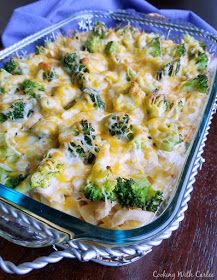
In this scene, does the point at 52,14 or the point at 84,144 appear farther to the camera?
the point at 52,14

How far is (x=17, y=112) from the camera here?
1117 mm

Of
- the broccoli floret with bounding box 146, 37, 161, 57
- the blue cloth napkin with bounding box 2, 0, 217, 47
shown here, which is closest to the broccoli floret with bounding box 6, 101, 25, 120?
the broccoli floret with bounding box 146, 37, 161, 57

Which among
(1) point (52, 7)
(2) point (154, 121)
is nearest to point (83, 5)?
(1) point (52, 7)

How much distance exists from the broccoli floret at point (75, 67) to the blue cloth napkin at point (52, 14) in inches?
22.6

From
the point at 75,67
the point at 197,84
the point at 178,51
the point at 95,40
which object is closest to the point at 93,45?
the point at 95,40

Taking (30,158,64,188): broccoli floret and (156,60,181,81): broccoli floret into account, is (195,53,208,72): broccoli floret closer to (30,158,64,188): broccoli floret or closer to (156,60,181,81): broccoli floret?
(156,60,181,81): broccoli floret

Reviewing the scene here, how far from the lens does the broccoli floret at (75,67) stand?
127 centimetres

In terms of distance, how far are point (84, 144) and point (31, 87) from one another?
0.34 m

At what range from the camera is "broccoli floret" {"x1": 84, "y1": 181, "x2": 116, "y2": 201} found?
2.87 ft

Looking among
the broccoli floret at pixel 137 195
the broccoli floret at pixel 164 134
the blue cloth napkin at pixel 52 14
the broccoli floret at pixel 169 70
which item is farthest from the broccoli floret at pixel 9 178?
the blue cloth napkin at pixel 52 14

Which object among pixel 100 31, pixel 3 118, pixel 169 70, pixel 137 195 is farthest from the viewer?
pixel 100 31

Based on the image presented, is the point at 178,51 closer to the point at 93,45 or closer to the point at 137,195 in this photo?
the point at 93,45

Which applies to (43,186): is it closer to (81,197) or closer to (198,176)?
(81,197)

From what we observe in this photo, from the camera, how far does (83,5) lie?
1.98m
